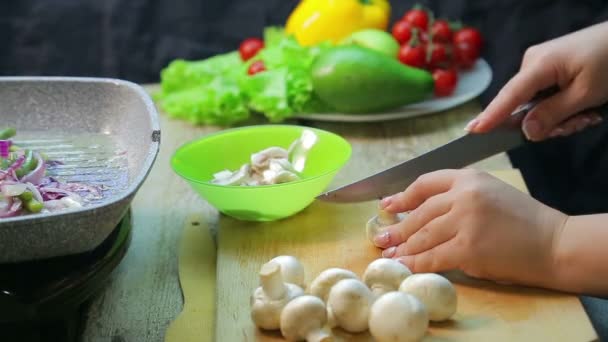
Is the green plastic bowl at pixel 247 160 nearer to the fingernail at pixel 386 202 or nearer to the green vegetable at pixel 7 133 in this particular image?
the fingernail at pixel 386 202

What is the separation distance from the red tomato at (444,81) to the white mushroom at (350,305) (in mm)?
780

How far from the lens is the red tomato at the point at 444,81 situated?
1.46 meters

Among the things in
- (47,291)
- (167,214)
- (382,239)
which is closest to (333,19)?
(167,214)

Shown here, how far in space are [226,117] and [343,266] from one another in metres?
0.57

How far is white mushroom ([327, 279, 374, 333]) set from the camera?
741 millimetres

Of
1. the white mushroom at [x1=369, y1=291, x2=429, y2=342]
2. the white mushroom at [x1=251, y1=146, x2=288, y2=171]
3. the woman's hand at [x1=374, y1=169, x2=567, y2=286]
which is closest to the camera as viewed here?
the white mushroom at [x1=369, y1=291, x2=429, y2=342]

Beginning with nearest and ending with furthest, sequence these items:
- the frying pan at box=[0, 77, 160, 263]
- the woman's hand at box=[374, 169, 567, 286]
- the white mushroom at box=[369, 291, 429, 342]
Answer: the white mushroom at box=[369, 291, 429, 342] → the woman's hand at box=[374, 169, 567, 286] → the frying pan at box=[0, 77, 160, 263]

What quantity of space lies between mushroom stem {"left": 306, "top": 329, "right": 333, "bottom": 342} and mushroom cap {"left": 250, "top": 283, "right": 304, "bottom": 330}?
0.04 m

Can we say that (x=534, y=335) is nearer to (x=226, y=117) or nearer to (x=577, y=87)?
(x=577, y=87)

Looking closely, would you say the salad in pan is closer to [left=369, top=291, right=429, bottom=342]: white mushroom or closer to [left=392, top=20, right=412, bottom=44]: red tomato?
[left=369, top=291, right=429, bottom=342]: white mushroom

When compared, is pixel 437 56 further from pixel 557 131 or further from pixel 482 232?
pixel 482 232

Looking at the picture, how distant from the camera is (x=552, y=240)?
0.83 meters

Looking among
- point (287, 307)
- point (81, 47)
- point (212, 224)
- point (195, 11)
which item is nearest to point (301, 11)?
point (195, 11)

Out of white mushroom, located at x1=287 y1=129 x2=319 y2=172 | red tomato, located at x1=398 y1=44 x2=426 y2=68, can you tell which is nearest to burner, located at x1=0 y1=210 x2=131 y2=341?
white mushroom, located at x1=287 y1=129 x2=319 y2=172
